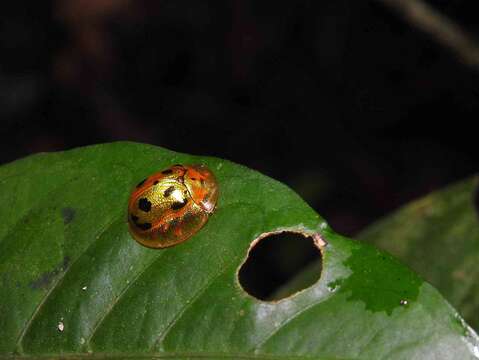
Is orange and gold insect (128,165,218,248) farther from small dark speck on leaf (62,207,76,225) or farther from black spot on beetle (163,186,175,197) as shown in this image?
small dark speck on leaf (62,207,76,225)

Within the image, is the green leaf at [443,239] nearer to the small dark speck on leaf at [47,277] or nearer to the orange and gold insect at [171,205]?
the orange and gold insect at [171,205]

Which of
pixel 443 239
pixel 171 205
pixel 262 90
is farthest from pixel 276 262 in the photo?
pixel 171 205

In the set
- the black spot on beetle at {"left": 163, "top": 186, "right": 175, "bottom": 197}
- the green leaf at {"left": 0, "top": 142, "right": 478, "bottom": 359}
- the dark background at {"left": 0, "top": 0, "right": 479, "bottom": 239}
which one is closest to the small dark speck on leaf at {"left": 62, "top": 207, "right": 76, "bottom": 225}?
the green leaf at {"left": 0, "top": 142, "right": 478, "bottom": 359}

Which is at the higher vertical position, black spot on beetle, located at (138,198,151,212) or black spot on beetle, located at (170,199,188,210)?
black spot on beetle, located at (138,198,151,212)

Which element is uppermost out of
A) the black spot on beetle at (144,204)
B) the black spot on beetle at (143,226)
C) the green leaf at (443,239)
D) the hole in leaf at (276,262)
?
the black spot on beetle at (143,226)

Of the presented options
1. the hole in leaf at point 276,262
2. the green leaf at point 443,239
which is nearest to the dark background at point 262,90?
the hole in leaf at point 276,262

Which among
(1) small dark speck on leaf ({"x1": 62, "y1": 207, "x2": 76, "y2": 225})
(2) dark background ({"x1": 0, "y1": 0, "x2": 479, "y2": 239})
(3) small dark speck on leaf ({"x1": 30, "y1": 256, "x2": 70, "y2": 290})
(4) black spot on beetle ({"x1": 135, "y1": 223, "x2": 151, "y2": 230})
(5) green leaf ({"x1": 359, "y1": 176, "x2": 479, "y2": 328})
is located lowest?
(2) dark background ({"x1": 0, "y1": 0, "x2": 479, "y2": 239})

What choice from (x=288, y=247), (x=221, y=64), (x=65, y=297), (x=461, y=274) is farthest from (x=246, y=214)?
(x=221, y=64)
